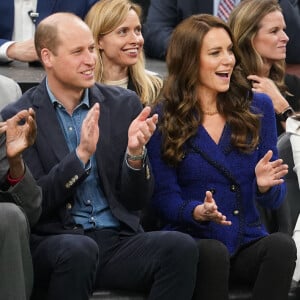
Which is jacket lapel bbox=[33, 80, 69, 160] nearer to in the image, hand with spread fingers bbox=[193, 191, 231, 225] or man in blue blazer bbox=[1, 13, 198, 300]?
man in blue blazer bbox=[1, 13, 198, 300]

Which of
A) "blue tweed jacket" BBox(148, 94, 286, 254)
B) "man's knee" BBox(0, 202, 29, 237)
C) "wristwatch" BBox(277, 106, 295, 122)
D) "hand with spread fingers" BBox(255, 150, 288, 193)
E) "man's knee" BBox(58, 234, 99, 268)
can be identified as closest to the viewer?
"man's knee" BBox(0, 202, 29, 237)

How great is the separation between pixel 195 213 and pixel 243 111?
497 mm

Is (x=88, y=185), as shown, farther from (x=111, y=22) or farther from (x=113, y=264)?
(x=111, y=22)

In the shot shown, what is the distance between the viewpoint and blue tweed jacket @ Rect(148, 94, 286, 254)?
14.0 ft

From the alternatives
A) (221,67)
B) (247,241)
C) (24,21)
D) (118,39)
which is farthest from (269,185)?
(24,21)

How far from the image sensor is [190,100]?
14.4ft

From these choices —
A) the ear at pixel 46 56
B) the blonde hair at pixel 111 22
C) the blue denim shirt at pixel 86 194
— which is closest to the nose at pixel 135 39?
the blonde hair at pixel 111 22

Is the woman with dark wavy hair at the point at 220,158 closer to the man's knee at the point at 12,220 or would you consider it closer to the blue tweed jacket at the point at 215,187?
the blue tweed jacket at the point at 215,187

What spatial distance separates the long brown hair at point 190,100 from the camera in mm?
4320

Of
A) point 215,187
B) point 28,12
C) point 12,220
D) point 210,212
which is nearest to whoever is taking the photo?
point 12,220

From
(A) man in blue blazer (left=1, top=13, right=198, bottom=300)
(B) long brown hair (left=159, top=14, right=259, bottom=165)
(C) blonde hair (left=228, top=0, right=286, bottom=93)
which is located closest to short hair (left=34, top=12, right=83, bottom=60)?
(A) man in blue blazer (left=1, top=13, right=198, bottom=300)

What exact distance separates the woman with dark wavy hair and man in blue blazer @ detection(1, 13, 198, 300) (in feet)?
0.51

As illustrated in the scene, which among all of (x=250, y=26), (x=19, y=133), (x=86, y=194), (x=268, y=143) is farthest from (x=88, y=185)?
(x=250, y=26)

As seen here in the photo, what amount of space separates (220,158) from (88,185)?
544 mm
